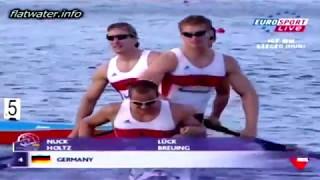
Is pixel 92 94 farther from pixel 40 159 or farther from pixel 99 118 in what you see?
pixel 40 159

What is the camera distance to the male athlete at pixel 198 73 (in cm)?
475

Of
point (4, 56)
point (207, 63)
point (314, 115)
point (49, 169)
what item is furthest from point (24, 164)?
point (314, 115)

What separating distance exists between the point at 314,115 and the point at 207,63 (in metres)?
0.53

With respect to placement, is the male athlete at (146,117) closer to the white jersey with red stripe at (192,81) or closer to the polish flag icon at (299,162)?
the white jersey with red stripe at (192,81)

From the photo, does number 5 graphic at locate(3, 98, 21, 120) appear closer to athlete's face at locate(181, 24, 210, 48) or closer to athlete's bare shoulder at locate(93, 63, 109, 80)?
athlete's bare shoulder at locate(93, 63, 109, 80)

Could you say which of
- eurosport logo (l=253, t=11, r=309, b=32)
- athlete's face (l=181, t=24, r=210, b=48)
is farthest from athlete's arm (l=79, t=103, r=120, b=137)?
eurosport logo (l=253, t=11, r=309, b=32)

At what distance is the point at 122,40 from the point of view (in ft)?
15.8

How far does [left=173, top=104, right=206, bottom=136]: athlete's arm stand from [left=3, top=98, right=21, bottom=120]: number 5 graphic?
61 cm

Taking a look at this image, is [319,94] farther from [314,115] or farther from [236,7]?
[236,7]

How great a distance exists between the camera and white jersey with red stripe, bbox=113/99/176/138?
4.74 meters

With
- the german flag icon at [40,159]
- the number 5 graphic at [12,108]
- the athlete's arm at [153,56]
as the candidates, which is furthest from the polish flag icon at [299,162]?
the number 5 graphic at [12,108]

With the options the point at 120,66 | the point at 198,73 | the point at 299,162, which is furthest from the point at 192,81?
the point at 299,162

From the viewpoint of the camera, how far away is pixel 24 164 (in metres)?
4.81

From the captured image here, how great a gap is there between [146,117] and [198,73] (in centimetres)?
24
